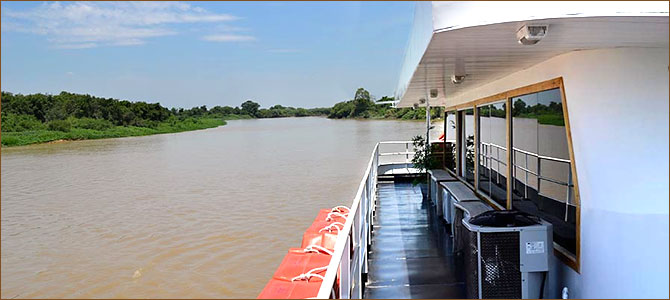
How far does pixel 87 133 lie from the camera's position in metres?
41.4

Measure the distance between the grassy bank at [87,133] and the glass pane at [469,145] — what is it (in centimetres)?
3499

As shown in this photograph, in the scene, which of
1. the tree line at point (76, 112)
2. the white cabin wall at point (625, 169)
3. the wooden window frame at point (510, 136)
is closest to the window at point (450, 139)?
the wooden window frame at point (510, 136)

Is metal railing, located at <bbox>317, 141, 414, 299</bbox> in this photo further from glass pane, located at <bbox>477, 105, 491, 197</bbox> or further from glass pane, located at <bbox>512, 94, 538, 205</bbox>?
glass pane, located at <bbox>477, 105, 491, 197</bbox>

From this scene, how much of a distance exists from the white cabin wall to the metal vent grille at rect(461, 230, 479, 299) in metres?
0.61

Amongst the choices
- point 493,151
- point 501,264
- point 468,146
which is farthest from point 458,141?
point 501,264

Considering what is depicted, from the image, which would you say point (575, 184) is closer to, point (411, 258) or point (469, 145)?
point (411, 258)

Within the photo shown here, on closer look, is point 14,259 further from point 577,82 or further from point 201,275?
point 577,82

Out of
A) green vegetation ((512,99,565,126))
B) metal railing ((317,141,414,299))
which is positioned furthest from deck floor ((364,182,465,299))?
green vegetation ((512,99,565,126))

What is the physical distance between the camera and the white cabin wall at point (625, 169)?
268 centimetres

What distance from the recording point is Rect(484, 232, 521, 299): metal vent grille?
10.5 ft

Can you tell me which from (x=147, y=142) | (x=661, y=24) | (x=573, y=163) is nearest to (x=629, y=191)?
(x=573, y=163)

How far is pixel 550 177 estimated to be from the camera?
390 centimetres

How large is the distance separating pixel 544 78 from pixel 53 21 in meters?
43.8

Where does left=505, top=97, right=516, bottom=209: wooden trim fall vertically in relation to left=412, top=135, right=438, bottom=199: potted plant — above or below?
above
